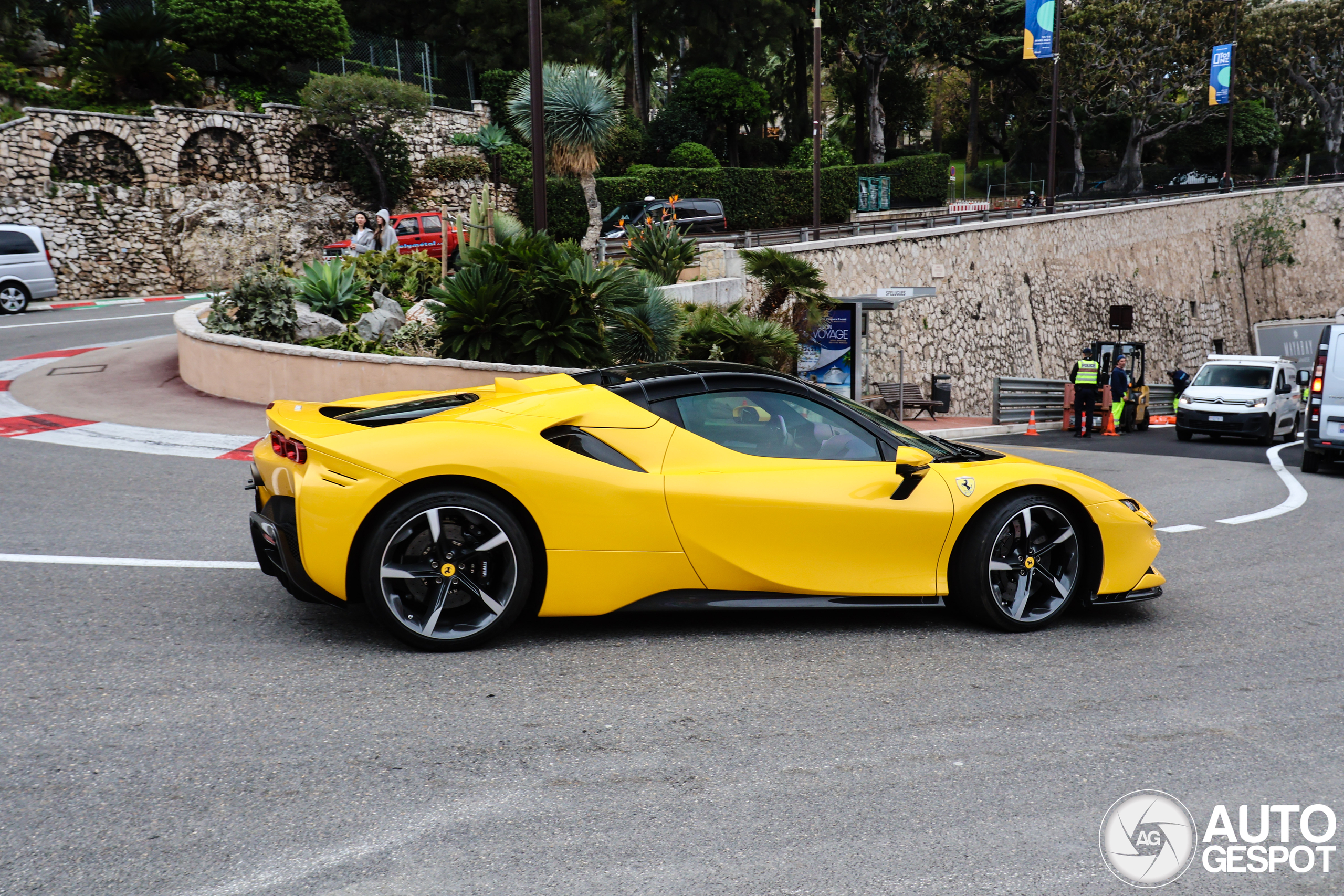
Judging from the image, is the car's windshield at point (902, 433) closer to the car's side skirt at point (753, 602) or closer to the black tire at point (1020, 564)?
the black tire at point (1020, 564)

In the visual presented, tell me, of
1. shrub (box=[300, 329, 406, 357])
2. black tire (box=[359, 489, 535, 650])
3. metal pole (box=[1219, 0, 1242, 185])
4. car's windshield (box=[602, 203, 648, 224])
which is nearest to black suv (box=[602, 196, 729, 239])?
car's windshield (box=[602, 203, 648, 224])

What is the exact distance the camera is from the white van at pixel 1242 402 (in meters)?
22.5

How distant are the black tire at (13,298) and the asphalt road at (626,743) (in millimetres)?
21650

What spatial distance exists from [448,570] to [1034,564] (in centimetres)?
286

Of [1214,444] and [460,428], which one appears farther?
[1214,444]

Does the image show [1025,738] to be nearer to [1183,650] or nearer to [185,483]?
[1183,650]

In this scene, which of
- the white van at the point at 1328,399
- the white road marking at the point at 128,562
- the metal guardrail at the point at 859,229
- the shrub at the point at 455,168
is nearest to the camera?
the white road marking at the point at 128,562

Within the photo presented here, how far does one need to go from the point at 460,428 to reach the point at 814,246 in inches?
981

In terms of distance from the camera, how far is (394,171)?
37.0 m

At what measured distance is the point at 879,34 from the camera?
57094 millimetres

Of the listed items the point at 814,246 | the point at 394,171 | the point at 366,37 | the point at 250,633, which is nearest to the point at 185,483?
the point at 250,633

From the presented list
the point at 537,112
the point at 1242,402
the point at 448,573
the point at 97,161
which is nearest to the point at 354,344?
the point at 537,112

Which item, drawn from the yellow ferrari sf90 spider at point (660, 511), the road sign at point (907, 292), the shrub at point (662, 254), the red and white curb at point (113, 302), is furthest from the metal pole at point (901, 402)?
the yellow ferrari sf90 spider at point (660, 511)

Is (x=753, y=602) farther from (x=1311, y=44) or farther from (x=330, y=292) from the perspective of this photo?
(x=1311, y=44)
